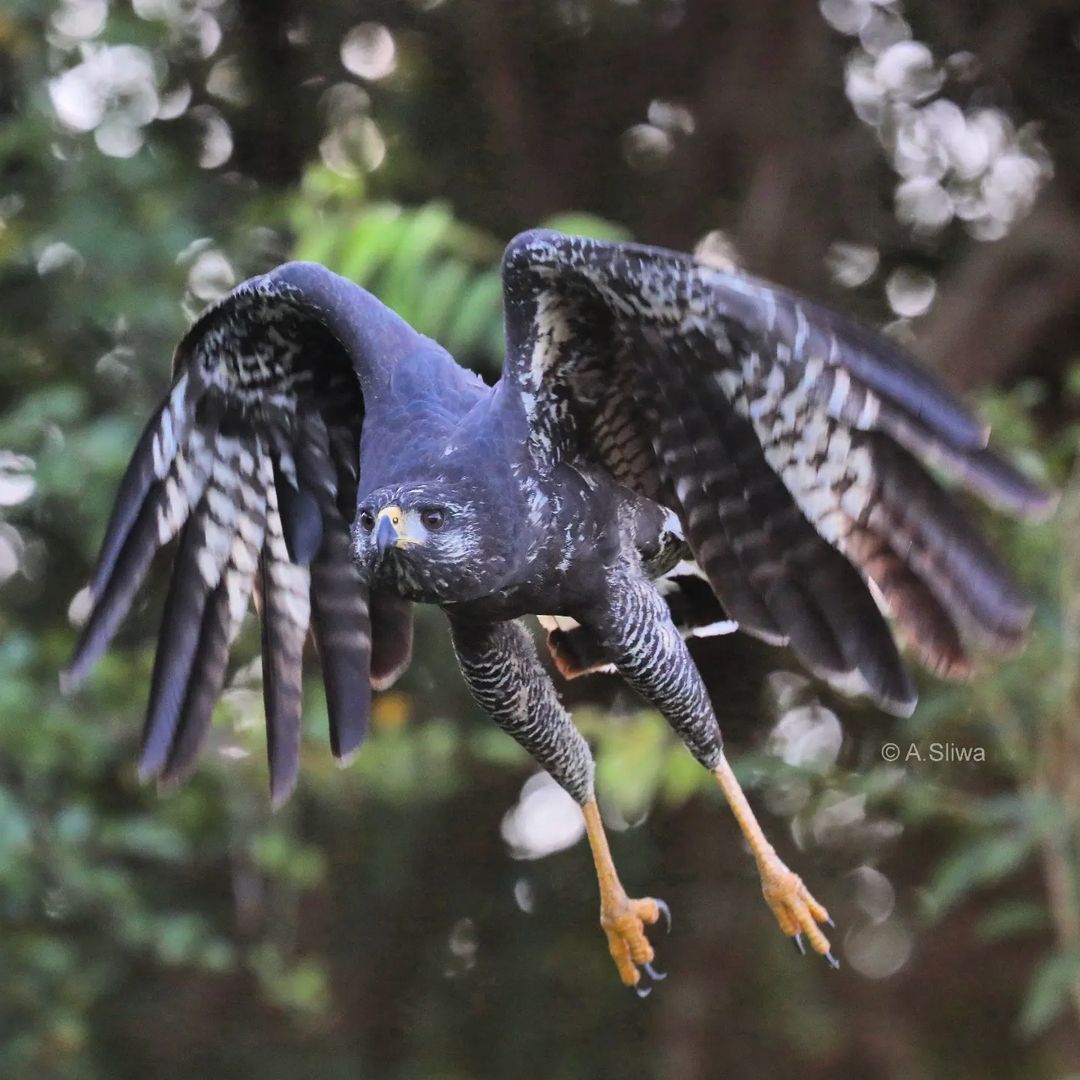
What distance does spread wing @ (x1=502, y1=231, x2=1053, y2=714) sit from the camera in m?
1.95

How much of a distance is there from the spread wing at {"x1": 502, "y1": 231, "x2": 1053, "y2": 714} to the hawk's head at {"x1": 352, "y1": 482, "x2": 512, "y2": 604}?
189 millimetres

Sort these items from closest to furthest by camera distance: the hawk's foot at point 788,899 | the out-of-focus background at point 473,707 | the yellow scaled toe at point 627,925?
the hawk's foot at point 788,899
the yellow scaled toe at point 627,925
the out-of-focus background at point 473,707

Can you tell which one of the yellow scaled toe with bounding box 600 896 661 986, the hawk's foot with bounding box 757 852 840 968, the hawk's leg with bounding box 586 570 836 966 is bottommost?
the yellow scaled toe with bounding box 600 896 661 986

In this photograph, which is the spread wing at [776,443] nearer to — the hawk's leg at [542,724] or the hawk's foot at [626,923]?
the hawk's leg at [542,724]

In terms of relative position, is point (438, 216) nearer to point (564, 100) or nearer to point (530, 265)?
point (530, 265)

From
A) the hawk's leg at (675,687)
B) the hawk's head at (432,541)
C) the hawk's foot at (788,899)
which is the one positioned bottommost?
the hawk's foot at (788,899)

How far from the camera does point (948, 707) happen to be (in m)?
3.69

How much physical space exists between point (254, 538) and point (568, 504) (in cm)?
80

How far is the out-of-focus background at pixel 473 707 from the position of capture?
→ 4031 mm

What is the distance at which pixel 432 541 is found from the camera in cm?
199

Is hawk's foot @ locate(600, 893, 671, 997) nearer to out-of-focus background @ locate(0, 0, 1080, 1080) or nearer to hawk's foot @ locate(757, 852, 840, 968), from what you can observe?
hawk's foot @ locate(757, 852, 840, 968)
